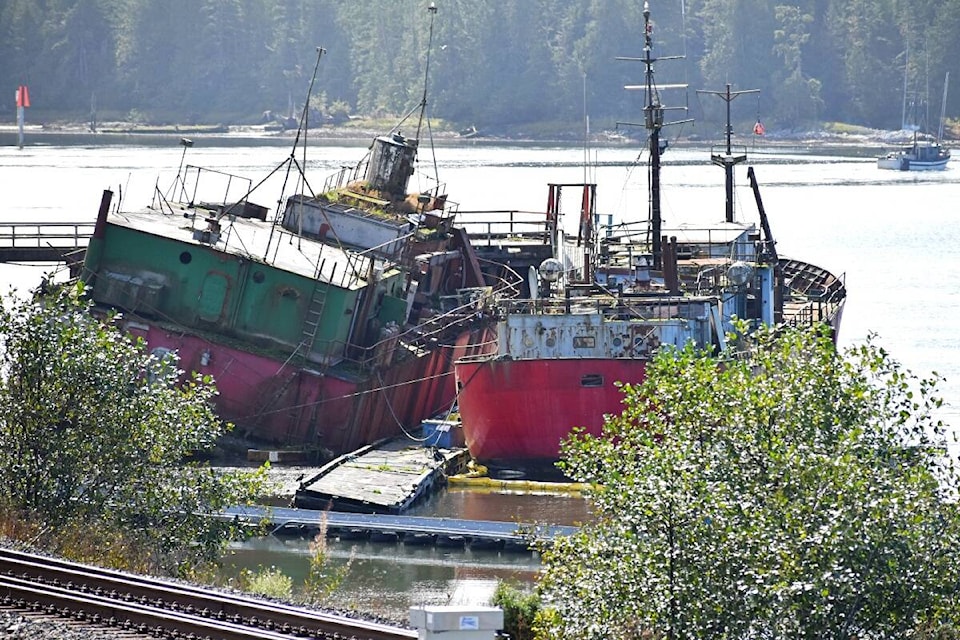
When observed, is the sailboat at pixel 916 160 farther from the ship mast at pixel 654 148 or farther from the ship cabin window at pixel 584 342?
the ship cabin window at pixel 584 342

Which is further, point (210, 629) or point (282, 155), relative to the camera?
point (282, 155)

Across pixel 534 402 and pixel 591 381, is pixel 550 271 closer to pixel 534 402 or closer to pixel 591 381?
pixel 534 402

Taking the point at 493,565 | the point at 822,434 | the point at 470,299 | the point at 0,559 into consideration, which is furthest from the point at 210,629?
the point at 470,299

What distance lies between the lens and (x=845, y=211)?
131 metres

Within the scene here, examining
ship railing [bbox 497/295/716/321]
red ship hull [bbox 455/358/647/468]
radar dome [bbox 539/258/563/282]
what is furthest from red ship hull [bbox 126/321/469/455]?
radar dome [bbox 539/258/563/282]

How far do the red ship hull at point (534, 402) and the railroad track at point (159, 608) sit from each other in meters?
21.5

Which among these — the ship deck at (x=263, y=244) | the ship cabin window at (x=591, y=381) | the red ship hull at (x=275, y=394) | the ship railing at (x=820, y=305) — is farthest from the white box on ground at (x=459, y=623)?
the ship railing at (x=820, y=305)

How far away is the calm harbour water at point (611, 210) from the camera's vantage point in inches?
1457

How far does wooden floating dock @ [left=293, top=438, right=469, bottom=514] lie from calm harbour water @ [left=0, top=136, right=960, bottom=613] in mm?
842

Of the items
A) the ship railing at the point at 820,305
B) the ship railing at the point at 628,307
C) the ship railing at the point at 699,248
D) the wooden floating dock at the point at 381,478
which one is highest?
the ship railing at the point at 699,248

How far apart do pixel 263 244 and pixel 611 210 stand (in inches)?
2836

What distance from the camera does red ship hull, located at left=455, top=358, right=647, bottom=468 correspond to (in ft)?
143

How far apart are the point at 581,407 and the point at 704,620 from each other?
77.6ft

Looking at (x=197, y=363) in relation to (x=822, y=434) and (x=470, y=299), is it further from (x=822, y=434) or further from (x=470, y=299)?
(x=822, y=434)
